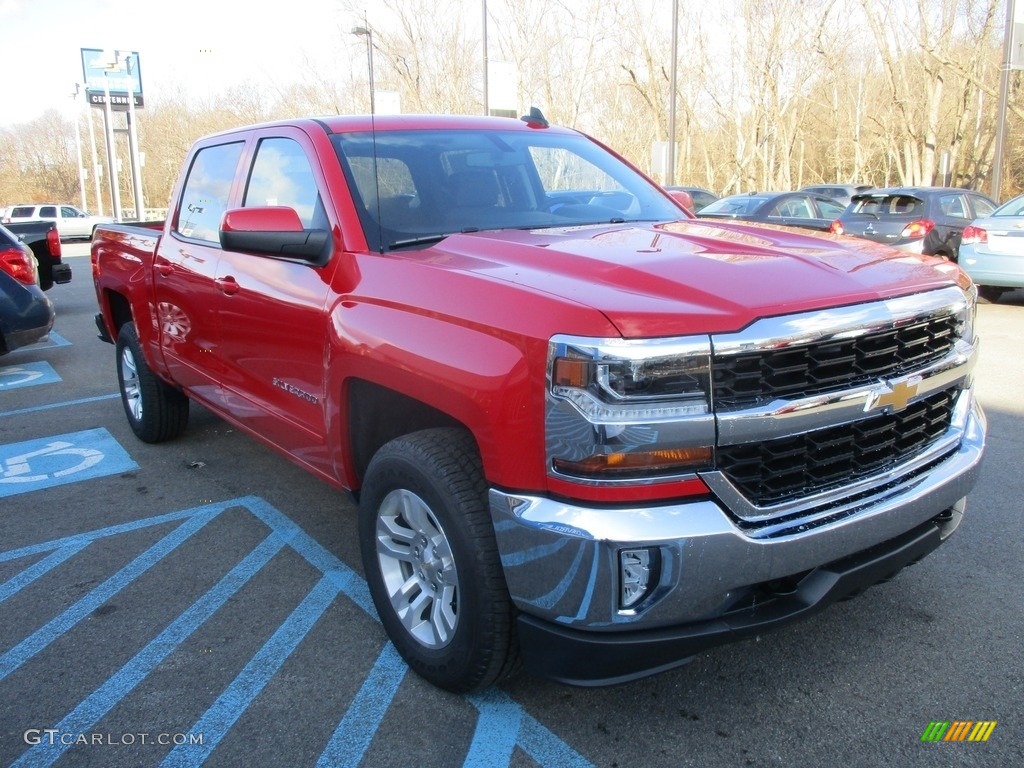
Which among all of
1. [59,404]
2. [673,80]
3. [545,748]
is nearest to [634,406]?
[545,748]

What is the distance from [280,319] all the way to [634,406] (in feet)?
6.15

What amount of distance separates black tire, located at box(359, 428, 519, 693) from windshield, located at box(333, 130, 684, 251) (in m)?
0.92

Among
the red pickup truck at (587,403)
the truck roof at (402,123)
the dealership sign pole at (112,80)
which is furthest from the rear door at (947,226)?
the dealership sign pole at (112,80)

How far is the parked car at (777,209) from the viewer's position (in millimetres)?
13156

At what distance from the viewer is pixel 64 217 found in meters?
35.2

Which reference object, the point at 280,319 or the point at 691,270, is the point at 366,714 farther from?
the point at 691,270

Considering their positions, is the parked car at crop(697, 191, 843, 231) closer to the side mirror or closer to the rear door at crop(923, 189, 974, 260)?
the rear door at crop(923, 189, 974, 260)

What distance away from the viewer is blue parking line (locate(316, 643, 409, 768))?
8.50 feet

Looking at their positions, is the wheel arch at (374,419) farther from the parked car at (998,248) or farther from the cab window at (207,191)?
the parked car at (998,248)

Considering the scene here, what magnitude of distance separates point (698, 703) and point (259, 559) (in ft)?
7.12

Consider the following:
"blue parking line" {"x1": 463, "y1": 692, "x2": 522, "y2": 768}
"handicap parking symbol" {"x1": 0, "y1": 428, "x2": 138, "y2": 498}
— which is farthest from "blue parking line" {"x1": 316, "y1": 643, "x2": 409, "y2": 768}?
"handicap parking symbol" {"x1": 0, "y1": 428, "x2": 138, "y2": 498}

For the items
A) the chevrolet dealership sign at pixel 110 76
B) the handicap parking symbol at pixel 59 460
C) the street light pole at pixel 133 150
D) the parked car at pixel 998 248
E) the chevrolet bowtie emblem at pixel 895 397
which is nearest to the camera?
the chevrolet bowtie emblem at pixel 895 397

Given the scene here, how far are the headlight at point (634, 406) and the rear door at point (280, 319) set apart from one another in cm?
133

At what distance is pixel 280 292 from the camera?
138 inches
